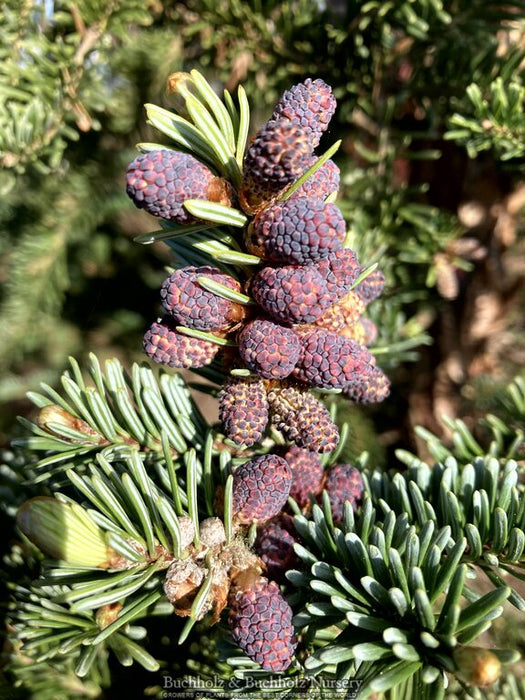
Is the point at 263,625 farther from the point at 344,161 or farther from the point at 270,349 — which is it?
the point at 344,161

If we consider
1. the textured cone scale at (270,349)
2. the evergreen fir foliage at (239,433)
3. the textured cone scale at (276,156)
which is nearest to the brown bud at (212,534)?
→ the evergreen fir foliage at (239,433)

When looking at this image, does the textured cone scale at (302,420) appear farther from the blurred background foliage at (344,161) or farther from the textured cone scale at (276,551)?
the blurred background foliage at (344,161)

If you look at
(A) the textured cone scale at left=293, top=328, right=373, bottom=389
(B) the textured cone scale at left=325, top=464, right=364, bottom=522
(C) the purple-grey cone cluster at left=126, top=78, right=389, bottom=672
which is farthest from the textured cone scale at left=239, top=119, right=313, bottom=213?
(B) the textured cone scale at left=325, top=464, right=364, bottom=522

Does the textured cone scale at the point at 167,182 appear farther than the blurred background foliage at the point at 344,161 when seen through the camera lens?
No

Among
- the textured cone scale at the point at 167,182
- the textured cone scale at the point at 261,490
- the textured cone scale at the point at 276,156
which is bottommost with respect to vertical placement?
the textured cone scale at the point at 261,490

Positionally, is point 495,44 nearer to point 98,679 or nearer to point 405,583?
point 405,583

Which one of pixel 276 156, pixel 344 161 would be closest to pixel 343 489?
pixel 276 156
